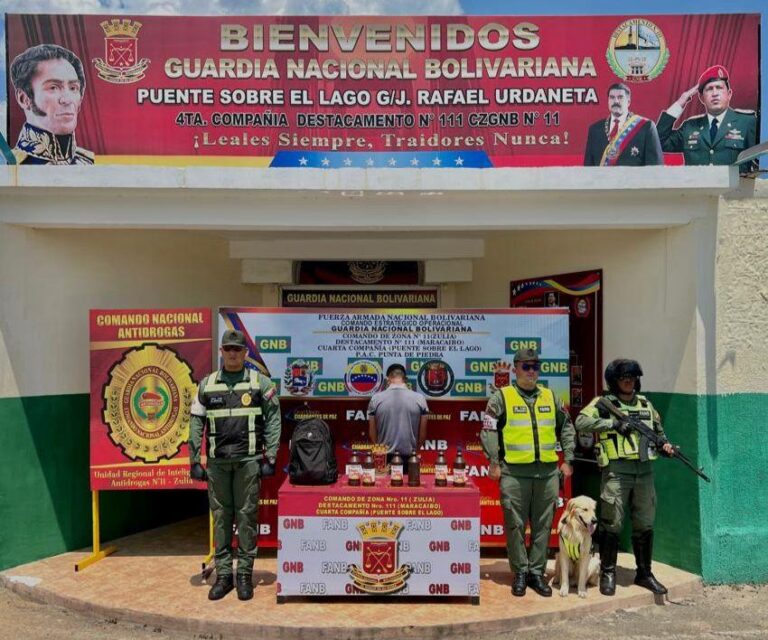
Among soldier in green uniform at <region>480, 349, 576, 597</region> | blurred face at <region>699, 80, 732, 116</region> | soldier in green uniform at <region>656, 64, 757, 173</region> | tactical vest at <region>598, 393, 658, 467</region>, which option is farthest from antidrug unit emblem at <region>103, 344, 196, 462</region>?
blurred face at <region>699, 80, 732, 116</region>

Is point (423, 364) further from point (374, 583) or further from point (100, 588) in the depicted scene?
point (100, 588)

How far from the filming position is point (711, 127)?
6016 mm

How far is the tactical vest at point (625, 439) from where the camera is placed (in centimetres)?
527

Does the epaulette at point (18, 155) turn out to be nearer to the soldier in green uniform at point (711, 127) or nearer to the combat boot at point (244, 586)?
the combat boot at point (244, 586)

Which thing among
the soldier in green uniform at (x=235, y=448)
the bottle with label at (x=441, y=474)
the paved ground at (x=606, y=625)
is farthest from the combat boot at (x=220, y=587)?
the bottle with label at (x=441, y=474)

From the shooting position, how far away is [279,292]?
8703 millimetres

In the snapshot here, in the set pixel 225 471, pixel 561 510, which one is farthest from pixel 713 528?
pixel 225 471

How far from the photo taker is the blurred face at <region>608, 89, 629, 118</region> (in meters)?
6.14

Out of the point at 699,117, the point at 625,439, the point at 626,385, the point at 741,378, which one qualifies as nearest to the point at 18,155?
the point at 626,385

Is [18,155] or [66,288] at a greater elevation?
[18,155]

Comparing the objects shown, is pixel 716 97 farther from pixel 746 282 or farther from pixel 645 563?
pixel 645 563

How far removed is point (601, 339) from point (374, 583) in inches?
126

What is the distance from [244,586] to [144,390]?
1.95 metres

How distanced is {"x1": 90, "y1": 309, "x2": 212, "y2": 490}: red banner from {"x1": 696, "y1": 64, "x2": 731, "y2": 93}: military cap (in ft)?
15.5
